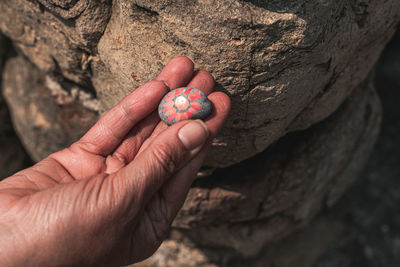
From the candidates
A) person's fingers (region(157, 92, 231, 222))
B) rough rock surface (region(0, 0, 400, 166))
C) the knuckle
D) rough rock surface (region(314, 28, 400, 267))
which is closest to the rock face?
rough rock surface (region(0, 0, 400, 166))

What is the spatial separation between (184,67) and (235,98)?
35cm

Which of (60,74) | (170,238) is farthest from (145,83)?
(170,238)

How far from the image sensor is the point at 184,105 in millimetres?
1742

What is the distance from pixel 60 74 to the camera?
8.33 ft

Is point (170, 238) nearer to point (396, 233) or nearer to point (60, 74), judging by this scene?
point (60, 74)

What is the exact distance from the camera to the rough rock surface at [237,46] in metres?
1.61

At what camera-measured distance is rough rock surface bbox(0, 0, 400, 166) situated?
63.4 inches

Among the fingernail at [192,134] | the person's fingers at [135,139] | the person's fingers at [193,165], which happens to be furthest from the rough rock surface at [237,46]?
the fingernail at [192,134]

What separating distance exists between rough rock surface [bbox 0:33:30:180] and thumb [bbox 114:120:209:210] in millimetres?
2373

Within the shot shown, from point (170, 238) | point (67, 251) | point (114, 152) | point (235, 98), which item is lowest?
point (170, 238)

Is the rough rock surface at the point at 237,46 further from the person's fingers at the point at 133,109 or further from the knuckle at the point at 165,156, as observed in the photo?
the knuckle at the point at 165,156

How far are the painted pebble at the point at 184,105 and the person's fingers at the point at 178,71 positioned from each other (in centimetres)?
5

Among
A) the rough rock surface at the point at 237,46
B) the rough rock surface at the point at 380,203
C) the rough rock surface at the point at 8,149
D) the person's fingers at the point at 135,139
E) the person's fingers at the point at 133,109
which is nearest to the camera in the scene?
the rough rock surface at the point at 237,46

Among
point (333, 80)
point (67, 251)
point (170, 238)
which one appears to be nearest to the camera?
point (67, 251)
